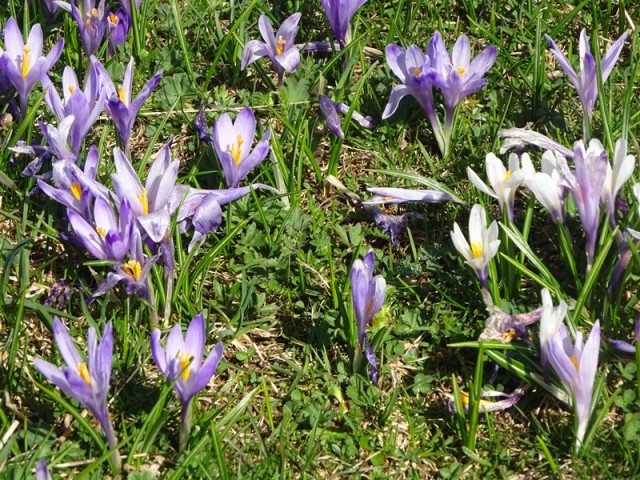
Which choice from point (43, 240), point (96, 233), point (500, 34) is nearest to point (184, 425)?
point (96, 233)

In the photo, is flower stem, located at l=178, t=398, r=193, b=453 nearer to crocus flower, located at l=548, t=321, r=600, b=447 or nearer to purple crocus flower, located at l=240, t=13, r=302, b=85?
crocus flower, located at l=548, t=321, r=600, b=447

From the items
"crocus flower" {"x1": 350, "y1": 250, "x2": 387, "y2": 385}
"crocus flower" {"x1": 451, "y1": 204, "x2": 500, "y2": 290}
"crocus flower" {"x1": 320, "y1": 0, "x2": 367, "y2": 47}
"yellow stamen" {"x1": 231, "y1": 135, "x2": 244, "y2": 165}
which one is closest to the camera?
"crocus flower" {"x1": 350, "y1": 250, "x2": 387, "y2": 385}

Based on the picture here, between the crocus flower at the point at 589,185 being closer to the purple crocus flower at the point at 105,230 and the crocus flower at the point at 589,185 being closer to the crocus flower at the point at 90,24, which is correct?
the purple crocus flower at the point at 105,230

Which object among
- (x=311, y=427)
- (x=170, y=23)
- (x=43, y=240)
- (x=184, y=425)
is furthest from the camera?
(x=170, y=23)

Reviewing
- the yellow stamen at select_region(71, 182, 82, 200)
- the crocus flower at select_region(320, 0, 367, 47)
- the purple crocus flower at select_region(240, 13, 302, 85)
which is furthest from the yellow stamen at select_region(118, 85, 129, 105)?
the crocus flower at select_region(320, 0, 367, 47)

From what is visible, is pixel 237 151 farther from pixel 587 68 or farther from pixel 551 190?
pixel 587 68

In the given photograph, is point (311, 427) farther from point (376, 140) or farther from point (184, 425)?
point (376, 140)
